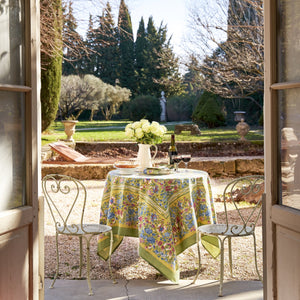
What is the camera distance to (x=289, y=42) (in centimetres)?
204

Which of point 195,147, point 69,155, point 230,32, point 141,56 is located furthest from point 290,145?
point 141,56

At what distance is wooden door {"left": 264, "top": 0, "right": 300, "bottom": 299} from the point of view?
78.8 inches

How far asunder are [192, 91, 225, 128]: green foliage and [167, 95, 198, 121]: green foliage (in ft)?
14.4

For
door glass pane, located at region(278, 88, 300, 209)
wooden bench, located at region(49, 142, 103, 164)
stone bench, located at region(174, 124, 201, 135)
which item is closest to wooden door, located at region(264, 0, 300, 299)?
door glass pane, located at region(278, 88, 300, 209)

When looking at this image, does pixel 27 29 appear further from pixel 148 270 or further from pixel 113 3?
pixel 113 3

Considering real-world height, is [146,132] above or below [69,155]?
above

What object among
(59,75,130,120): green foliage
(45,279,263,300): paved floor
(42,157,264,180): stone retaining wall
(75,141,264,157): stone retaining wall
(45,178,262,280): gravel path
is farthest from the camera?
(59,75,130,120): green foliage

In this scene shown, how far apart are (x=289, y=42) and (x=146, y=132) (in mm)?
2032

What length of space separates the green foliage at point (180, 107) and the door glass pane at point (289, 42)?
20.3 m

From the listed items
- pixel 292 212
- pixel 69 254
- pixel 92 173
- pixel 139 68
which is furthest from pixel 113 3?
pixel 139 68

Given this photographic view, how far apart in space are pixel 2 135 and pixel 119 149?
10.1 meters

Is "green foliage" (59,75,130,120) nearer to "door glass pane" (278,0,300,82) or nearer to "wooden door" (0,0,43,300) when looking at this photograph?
"wooden door" (0,0,43,300)

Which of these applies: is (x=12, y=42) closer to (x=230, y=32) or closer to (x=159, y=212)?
(x=159, y=212)

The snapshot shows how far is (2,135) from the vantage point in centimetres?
199
